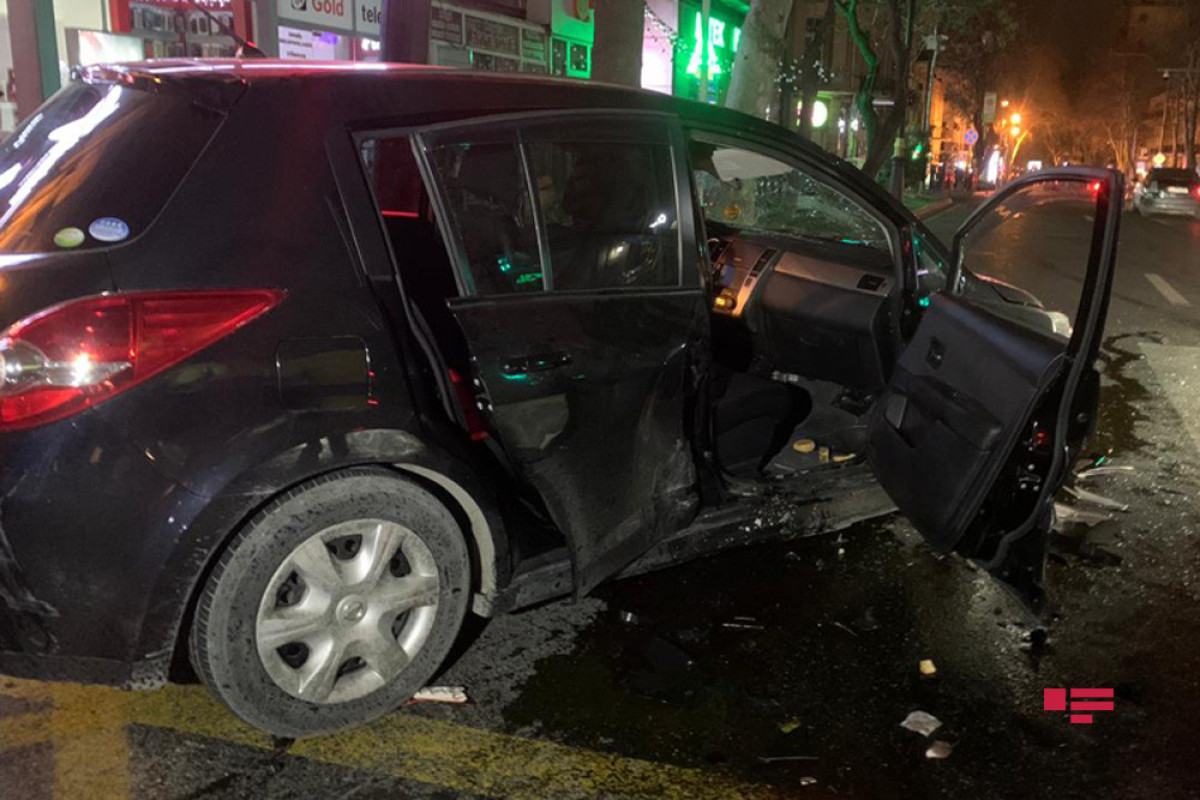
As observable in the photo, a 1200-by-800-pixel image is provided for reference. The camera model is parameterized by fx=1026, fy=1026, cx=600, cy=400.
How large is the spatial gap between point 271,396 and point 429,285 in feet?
1.93

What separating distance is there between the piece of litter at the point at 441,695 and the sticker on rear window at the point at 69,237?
5.11ft

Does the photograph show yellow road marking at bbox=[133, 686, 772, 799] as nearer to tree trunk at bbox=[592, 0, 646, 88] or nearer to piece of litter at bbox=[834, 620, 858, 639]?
piece of litter at bbox=[834, 620, 858, 639]

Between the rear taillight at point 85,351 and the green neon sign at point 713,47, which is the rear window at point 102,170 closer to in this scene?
the rear taillight at point 85,351

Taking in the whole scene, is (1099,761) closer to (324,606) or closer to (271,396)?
(324,606)

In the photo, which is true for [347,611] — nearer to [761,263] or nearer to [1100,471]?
[761,263]

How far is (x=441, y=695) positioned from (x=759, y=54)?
10359 millimetres

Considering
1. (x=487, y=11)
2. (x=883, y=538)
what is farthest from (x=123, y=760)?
(x=487, y=11)

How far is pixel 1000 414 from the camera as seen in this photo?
10.2ft

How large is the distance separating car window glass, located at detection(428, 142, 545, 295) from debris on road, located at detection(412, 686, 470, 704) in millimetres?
1202

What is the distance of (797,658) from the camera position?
3.34m

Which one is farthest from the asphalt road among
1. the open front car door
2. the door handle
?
the door handle

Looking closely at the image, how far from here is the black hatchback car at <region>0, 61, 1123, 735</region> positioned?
2.37 meters

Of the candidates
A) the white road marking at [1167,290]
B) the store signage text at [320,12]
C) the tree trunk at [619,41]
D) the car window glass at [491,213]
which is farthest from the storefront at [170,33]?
the white road marking at [1167,290]

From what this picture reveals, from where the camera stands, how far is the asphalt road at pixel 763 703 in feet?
8.77
